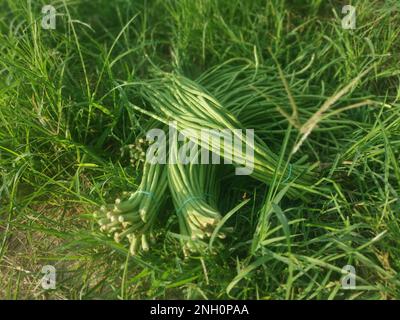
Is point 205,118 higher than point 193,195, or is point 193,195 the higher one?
point 205,118

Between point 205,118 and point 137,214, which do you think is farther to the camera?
point 205,118

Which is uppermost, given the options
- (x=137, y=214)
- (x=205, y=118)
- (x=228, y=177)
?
(x=205, y=118)

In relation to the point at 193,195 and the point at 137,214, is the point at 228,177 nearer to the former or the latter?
the point at 193,195

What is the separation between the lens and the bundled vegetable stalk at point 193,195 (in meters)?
1.65

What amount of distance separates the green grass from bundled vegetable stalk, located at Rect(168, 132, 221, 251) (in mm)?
65

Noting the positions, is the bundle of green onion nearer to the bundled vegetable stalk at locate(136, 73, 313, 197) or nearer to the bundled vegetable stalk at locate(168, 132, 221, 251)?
the bundled vegetable stalk at locate(168, 132, 221, 251)

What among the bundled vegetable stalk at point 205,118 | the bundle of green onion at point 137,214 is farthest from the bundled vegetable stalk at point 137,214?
the bundled vegetable stalk at point 205,118

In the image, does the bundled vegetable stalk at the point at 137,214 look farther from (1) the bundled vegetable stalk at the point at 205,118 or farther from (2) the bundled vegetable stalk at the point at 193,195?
(1) the bundled vegetable stalk at the point at 205,118

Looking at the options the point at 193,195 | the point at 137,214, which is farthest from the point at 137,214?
the point at 193,195

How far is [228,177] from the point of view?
1.98m

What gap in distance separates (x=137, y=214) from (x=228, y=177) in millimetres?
434
